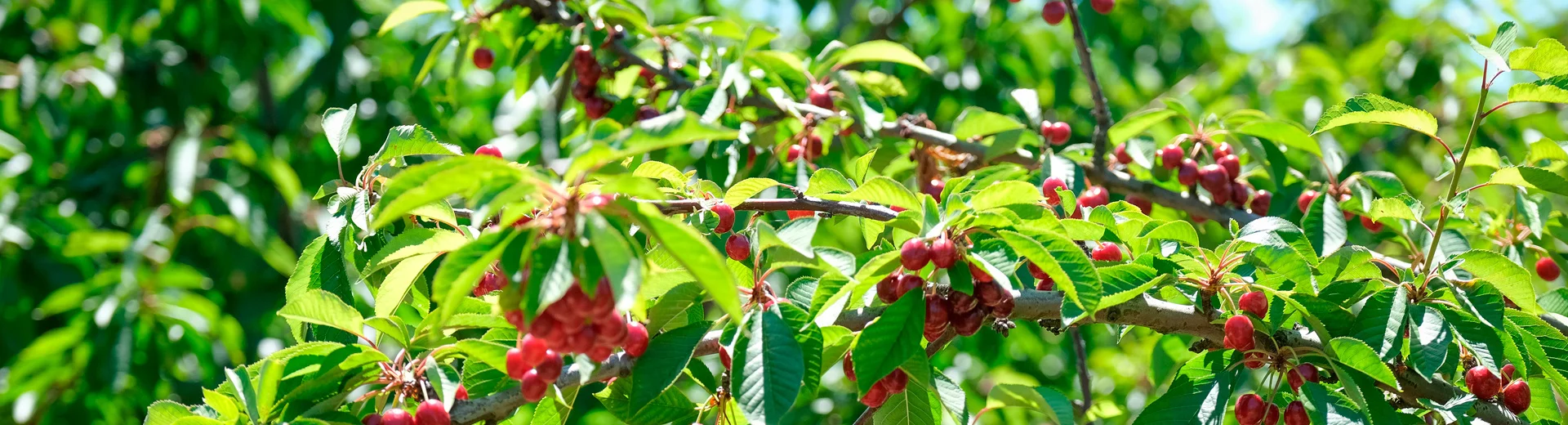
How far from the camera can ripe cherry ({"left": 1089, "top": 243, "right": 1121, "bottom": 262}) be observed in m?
1.77

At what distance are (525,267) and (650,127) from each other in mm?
237

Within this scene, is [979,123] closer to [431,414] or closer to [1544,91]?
[1544,91]

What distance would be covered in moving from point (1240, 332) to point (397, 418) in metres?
1.18

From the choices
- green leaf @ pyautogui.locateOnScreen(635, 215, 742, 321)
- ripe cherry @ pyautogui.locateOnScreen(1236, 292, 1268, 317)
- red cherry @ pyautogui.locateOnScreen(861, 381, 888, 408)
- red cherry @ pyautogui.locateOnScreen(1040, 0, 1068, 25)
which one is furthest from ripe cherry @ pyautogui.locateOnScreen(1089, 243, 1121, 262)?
red cherry @ pyautogui.locateOnScreen(1040, 0, 1068, 25)

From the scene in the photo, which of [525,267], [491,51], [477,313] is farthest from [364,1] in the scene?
[525,267]

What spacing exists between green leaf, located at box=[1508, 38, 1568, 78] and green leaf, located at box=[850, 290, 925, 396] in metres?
0.99

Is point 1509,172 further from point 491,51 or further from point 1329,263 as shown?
point 491,51

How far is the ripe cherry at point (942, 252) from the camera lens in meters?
1.39

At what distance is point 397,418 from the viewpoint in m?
1.42

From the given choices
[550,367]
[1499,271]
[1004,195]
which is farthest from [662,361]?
[1499,271]

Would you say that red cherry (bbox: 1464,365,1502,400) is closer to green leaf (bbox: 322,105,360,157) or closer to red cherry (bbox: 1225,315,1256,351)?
red cherry (bbox: 1225,315,1256,351)

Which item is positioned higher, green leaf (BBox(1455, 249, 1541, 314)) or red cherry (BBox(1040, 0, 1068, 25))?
green leaf (BBox(1455, 249, 1541, 314))

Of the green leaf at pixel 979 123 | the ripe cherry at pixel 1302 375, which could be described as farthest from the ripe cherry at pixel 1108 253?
the green leaf at pixel 979 123

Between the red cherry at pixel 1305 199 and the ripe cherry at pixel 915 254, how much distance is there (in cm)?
155
